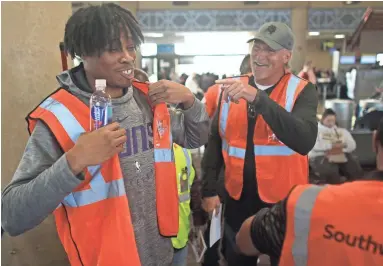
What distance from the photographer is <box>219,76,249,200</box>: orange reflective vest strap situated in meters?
2.01

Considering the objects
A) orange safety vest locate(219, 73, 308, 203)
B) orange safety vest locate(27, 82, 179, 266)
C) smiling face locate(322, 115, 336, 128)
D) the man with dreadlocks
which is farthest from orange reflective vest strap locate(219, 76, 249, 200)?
smiling face locate(322, 115, 336, 128)

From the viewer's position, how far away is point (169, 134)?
4.59 feet

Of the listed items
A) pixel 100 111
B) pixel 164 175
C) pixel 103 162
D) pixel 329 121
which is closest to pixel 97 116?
pixel 100 111

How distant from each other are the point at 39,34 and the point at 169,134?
4.85 feet

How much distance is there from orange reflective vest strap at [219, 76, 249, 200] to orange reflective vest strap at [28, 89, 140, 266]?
0.92 metres

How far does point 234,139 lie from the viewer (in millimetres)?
2049

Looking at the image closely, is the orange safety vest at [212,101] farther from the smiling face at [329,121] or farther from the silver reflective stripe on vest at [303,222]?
the smiling face at [329,121]

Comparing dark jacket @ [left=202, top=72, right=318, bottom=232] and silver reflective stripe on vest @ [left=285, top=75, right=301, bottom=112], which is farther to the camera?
silver reflective stripe on vest @ [left=285, top=75, right=301, bottom=112]

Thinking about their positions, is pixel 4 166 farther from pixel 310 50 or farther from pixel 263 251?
pixel 310 50

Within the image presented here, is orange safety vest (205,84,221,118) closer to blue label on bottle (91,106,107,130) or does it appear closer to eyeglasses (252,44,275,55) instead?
eyeglasses (252,44,275,55)

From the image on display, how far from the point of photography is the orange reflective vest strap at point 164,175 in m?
1.36

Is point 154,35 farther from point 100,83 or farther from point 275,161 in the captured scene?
point 100,83

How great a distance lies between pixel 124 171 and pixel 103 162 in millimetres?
150

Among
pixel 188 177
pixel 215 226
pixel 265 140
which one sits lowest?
pixel 215 226
